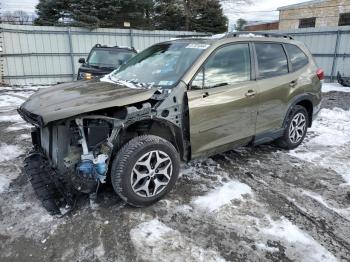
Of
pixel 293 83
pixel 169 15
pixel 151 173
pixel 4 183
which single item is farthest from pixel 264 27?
pixel 4 183

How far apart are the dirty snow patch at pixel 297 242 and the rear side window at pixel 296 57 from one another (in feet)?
8.70

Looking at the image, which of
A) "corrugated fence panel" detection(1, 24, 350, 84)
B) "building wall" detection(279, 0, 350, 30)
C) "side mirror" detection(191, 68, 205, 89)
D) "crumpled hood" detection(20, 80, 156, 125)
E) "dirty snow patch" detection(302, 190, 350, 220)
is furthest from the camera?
"building wall" detection(279, 0, 350, 30)

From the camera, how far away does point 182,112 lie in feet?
11.6

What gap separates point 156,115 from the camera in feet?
11.0

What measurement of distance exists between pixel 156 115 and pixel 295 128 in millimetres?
2835

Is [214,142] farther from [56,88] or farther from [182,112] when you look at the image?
[56,88]

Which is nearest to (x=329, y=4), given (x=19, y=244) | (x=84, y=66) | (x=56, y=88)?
Answer: (x=84, y=66)

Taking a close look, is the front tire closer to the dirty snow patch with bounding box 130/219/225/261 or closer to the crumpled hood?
the dirty snow patch with bounding box 130/219/225/261

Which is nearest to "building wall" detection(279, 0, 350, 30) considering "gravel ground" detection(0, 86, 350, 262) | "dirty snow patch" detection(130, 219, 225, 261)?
"gravel ground" detection(0, 86, 350, 262)

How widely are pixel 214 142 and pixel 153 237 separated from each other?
1.47 meters

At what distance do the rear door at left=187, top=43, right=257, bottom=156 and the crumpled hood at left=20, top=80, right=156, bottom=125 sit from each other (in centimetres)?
61

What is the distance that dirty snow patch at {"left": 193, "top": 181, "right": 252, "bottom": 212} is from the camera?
138 inches

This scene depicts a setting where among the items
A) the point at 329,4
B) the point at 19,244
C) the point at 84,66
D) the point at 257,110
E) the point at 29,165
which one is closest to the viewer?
the point at 19,244

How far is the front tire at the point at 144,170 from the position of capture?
317 centimetres
